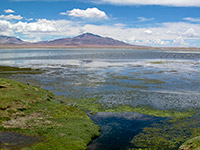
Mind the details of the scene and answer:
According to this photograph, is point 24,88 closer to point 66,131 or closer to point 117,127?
point 66,131

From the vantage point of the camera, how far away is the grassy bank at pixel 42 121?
1858 cm

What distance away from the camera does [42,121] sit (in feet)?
72.8

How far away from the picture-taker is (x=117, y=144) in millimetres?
19812

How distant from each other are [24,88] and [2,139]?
49.9ft

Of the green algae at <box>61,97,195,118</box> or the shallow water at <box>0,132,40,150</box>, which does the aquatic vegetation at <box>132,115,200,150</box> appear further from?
the shallow water at <box>0,132,40,150</box>

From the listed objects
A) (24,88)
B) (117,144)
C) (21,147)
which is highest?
(24,88)

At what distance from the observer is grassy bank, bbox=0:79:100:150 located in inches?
731

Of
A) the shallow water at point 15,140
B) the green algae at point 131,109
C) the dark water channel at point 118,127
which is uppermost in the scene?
the shallow water at point 15,140

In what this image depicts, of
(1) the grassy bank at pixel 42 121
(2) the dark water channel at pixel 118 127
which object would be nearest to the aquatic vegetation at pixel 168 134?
(2) the dark water channel at pixel 118 127

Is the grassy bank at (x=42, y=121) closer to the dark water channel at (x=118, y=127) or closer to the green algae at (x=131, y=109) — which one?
the dark water channel at (x=118, y=127)

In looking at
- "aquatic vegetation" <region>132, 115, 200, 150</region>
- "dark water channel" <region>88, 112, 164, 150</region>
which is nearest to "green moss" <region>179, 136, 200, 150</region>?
"aquatic vegetation" <region>132, 115, 200, 150</region>

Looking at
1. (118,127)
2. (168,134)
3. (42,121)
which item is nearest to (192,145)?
(168,134)

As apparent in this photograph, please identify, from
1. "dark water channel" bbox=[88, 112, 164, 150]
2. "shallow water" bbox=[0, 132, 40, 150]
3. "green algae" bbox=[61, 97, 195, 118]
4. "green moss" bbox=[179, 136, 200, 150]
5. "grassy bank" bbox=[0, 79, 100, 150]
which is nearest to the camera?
"shallow water" bbox=[0, 132, 40, 150]

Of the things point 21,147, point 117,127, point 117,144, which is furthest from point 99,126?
point 21,147
